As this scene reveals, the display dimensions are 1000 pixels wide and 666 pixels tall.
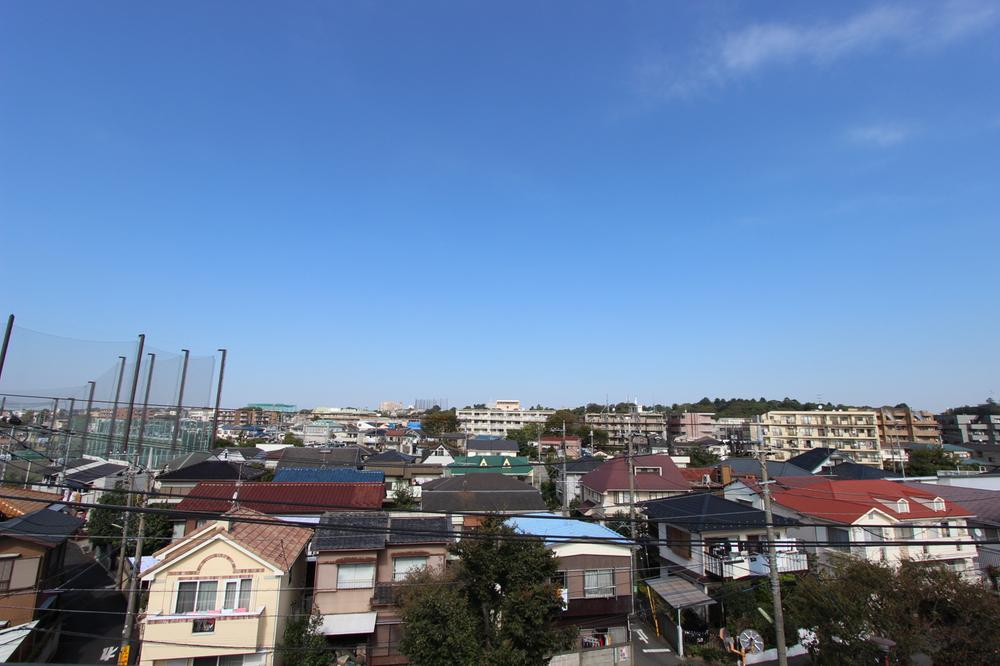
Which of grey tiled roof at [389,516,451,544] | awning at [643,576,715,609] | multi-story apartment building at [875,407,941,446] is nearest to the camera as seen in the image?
grey tiled roof at [389,516,451,544]

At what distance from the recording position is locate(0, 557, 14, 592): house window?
1415 centimetres

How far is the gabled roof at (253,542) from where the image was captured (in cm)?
1299

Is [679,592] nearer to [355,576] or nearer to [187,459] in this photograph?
[355,576]

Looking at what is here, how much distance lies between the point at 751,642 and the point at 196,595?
15.3m

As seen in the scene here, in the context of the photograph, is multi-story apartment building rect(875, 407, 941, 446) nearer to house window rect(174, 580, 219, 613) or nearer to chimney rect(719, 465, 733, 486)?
chimney rect(719, 465, 733, 486)

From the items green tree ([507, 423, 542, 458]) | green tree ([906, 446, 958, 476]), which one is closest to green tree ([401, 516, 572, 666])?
green tree ([507, 423, 542, 458])

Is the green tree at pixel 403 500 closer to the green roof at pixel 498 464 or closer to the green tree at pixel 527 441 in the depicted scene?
the green roof at pixel 498 464

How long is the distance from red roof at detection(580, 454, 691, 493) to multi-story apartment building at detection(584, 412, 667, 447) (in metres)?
45.8

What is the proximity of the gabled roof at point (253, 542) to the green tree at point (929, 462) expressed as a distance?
2041 inches

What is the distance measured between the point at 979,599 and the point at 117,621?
2433 centimetres

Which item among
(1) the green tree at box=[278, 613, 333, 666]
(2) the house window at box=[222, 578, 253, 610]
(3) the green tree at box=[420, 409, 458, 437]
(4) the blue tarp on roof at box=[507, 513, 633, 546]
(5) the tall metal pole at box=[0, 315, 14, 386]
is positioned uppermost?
(5) the tall metal pole at box=[0, 315, 14, 386]

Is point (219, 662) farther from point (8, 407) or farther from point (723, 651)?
point (8, 407)

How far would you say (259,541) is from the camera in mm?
14203

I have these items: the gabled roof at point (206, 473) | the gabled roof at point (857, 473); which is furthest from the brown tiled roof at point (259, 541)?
the gabled roof at point (857, 473)
